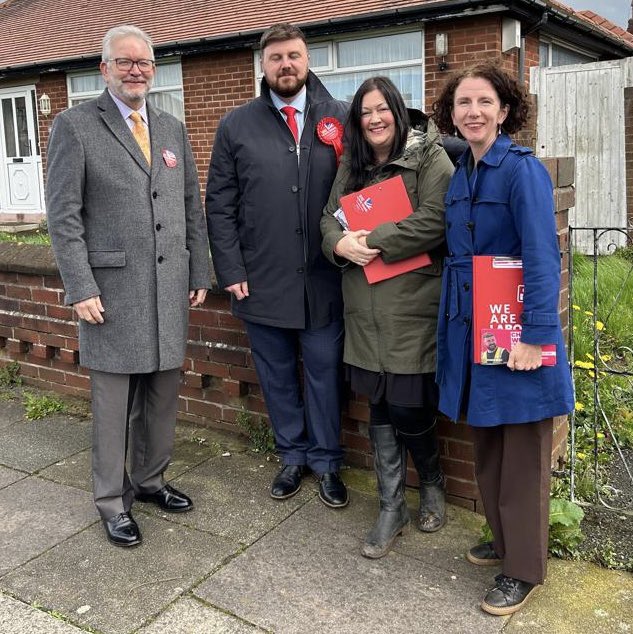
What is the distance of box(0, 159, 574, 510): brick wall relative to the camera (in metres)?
3.42

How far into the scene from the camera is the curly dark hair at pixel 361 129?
9.68ft

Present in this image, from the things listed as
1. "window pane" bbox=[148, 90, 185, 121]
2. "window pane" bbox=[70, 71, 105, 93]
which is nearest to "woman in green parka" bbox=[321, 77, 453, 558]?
"window pane" bbox=[148, 90, 185, 121]

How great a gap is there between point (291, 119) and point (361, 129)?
49 cm

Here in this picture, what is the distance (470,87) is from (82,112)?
1595 millimetres

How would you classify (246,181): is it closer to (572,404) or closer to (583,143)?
(572,404)

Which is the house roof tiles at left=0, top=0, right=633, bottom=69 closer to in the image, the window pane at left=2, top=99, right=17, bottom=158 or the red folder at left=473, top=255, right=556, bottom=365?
the window pane at left=2, top=99, right=17, bottom=158

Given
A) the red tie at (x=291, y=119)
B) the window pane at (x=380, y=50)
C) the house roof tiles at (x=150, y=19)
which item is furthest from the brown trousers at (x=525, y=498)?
the window pane at (x=380, y=50)

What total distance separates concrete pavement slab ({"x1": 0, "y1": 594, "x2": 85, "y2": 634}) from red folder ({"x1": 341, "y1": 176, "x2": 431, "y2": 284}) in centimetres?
170

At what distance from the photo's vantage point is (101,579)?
2.90 metres

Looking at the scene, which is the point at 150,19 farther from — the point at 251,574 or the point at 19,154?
the point at 251,574

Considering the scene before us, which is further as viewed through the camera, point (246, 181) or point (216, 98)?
point (216, 98)

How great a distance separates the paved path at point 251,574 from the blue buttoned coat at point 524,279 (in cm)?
69

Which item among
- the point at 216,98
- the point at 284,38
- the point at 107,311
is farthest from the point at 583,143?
the point at 107,311

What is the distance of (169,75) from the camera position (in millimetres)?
12359
